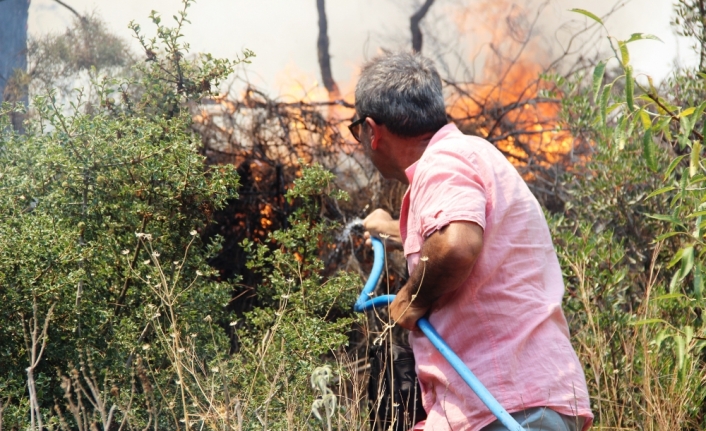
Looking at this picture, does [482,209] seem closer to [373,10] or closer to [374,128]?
[374,128]

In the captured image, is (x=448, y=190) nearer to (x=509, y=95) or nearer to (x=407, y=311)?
(x=407, y=311)

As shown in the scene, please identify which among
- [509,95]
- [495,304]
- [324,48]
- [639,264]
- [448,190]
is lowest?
[639,264]

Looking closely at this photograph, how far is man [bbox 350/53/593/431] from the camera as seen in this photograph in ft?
6.73

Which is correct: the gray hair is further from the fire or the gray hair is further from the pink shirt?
the fire

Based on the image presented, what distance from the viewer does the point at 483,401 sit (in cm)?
202

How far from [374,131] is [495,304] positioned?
697mm

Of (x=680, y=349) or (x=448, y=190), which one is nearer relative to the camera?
(x=448, y=190)

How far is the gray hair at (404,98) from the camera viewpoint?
2.43 m

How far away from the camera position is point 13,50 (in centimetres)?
514

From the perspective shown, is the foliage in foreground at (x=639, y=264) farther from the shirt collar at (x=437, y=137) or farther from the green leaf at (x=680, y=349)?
the shirt collar at (x=437, y=137)

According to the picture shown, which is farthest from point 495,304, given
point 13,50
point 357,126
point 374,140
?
point 13,50

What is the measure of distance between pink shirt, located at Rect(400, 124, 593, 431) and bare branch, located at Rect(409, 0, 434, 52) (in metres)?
4.47

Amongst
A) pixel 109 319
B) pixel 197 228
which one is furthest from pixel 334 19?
pixel 109 319

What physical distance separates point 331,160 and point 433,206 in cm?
360
